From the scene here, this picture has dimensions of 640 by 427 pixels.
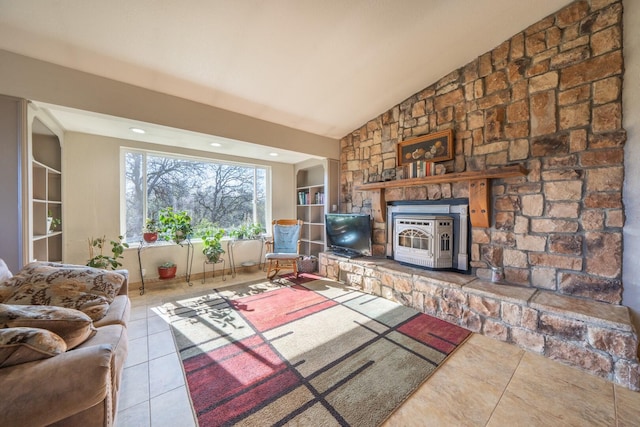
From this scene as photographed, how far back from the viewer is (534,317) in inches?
75.1

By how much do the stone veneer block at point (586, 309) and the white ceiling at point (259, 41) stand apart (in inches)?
99.5

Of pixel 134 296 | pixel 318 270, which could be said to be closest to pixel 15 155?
pixel 134 296

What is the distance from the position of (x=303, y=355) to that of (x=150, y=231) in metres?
2.93

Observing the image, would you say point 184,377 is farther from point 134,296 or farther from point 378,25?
point 378,25

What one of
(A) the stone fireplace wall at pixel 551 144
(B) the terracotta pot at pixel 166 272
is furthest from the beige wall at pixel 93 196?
(A) the stone fireplace wall at pixel 551 144

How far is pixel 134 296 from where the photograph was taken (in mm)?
3084

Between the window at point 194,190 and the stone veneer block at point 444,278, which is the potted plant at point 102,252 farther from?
the stone veneer block at point 444,278

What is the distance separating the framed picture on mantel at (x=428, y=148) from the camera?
2.82 meters

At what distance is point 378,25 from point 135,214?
156 inches

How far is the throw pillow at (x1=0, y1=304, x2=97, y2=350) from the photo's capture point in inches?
39.4

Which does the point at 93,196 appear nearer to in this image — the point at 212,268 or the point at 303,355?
the point at 212,268

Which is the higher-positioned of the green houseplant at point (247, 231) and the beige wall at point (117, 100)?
the beige wall at point (117, 100)

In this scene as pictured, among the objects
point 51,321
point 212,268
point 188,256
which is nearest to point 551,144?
point 51,321

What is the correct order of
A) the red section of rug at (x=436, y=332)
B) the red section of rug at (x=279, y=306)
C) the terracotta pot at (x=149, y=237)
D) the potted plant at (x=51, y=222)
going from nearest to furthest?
1. the red section of rug at (x=436, y=332)
2. the red section of rug at (x=279, y=306)
3. the potted plant at (x=51, y=222)
4. the terracotta pot at (x=149, y=237)
